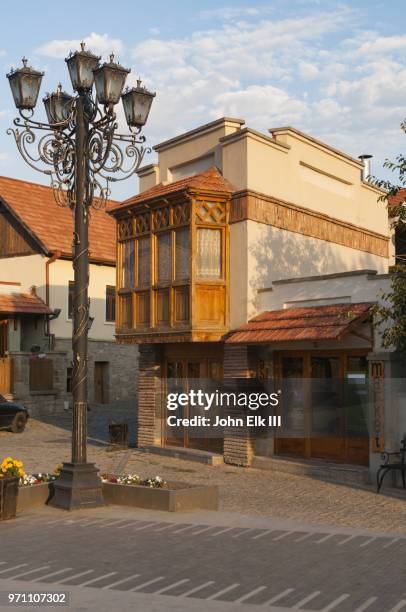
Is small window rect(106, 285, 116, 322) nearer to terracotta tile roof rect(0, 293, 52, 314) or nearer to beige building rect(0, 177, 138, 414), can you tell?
beige building rect(0, 177, 138, 414)

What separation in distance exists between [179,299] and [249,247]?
1.97 metres

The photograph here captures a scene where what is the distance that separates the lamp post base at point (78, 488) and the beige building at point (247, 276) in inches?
208

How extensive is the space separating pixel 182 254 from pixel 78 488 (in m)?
7.44

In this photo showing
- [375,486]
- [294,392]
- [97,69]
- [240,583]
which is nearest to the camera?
[240,583]

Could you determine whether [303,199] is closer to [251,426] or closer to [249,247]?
[249,247]

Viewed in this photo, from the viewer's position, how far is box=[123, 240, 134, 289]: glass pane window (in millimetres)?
19344

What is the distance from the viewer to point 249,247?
17.4 m

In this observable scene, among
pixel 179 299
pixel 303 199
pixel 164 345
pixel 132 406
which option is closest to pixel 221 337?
pixel 179 299

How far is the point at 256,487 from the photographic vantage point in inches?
570

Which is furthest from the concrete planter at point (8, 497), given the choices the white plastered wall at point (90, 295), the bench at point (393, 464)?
the white plastered wall at point (90, 295)

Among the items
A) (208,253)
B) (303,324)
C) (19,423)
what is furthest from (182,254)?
(19,423)

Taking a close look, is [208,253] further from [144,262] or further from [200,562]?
[200,562]

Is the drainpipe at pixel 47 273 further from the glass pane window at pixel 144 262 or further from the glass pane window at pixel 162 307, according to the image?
the glass pane window at pixel 162 307

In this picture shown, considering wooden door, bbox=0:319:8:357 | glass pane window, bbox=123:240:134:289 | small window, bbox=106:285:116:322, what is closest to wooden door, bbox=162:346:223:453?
glass pane window, bbox=123:240:134:289
